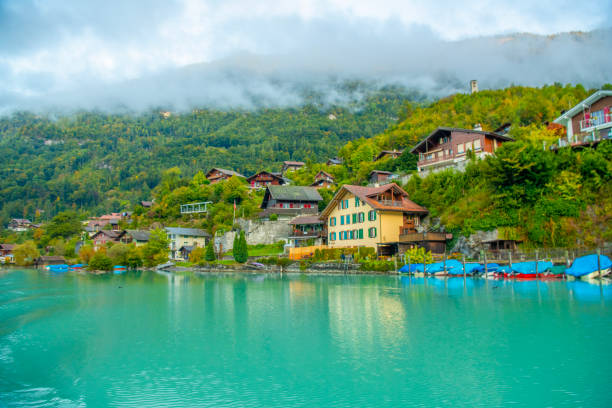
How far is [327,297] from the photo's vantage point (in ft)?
97.8

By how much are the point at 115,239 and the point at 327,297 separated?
7428 cm

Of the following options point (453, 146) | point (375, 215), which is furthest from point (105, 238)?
point (453, 146)

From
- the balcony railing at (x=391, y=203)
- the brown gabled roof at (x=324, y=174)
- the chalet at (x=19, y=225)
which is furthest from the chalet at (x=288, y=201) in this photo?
the chalet at (x=19, y=225)

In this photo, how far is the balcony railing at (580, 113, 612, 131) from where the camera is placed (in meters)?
42.9

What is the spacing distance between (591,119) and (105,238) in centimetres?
9175

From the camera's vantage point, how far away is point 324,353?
50.4 ft

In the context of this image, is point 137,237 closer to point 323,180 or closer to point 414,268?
point 323,180

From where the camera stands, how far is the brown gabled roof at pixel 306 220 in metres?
62.7

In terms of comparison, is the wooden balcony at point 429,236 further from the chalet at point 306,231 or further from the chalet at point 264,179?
the chalet at point 264,179

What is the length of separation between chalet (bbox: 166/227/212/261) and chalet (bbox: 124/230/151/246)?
7324 millimetres

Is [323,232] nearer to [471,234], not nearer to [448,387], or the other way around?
[471,234]

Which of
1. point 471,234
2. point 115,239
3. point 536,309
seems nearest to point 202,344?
point 536,309

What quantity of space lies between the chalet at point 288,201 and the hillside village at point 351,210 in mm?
179

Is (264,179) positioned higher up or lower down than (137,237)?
higher up
